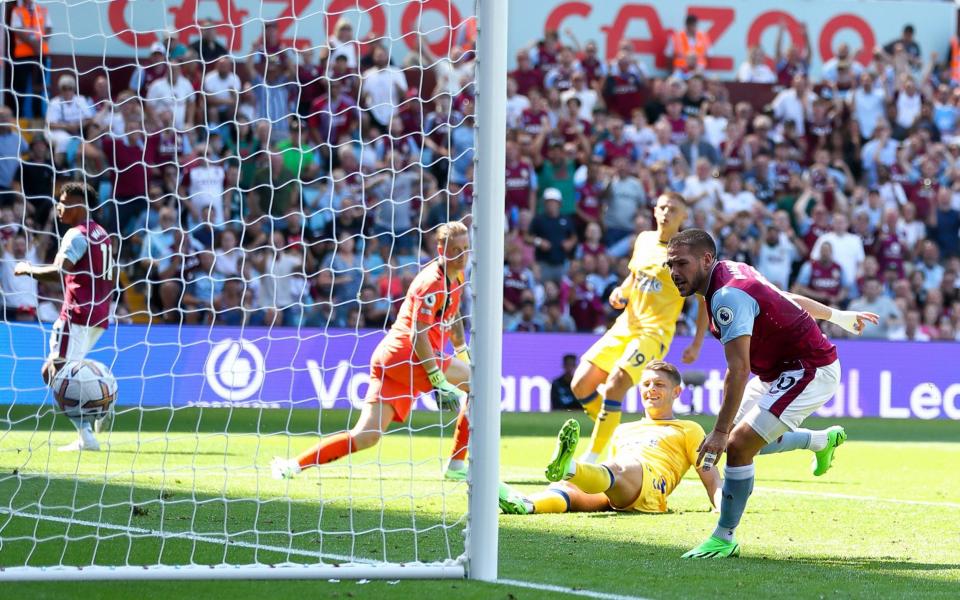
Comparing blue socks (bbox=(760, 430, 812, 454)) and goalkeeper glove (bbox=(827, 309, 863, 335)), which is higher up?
goalkeeper glove (bbox=(827, 309, 863, 335))

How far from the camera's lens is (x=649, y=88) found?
836 inches

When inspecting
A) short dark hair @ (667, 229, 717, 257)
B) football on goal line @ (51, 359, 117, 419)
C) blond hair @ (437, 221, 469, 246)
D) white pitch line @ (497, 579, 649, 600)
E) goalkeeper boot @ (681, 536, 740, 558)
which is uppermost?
blond hair @ (437, 221, 469, 246)

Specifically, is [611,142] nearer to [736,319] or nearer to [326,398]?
[326,398]

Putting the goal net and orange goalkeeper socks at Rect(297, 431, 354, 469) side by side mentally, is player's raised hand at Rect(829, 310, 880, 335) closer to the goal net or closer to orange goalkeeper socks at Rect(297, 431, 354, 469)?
the goal net

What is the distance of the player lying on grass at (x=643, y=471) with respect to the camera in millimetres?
7641

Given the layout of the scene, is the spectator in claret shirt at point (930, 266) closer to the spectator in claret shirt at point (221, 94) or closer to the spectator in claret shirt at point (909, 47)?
the spectator in claret shirt at point (909, 47)

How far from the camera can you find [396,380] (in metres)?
8.62

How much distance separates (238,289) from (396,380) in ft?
23.1

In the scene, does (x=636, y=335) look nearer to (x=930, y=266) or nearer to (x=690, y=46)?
(x=930, y=266)

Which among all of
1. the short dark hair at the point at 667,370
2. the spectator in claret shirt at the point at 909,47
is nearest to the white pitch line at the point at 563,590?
the short dark hair at the point at 667,370

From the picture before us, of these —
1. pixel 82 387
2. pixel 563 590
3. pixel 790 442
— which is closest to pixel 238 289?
pixel 82 387

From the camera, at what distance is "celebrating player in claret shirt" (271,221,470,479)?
330 inches

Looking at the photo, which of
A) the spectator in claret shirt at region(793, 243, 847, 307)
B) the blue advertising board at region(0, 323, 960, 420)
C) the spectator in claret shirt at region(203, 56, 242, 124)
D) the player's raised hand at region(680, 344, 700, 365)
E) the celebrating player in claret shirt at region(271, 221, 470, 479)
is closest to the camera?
the celebrating player in claret shirt at region(271, 221, 470, 479)

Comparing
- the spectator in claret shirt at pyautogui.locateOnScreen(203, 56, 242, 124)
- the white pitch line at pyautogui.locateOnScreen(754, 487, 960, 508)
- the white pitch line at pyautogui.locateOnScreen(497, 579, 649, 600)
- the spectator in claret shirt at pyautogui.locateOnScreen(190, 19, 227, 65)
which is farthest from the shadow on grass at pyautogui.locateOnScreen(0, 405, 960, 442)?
the white pitch line at pyautogui.locateOnScreen(497, 579, 649, 600)
